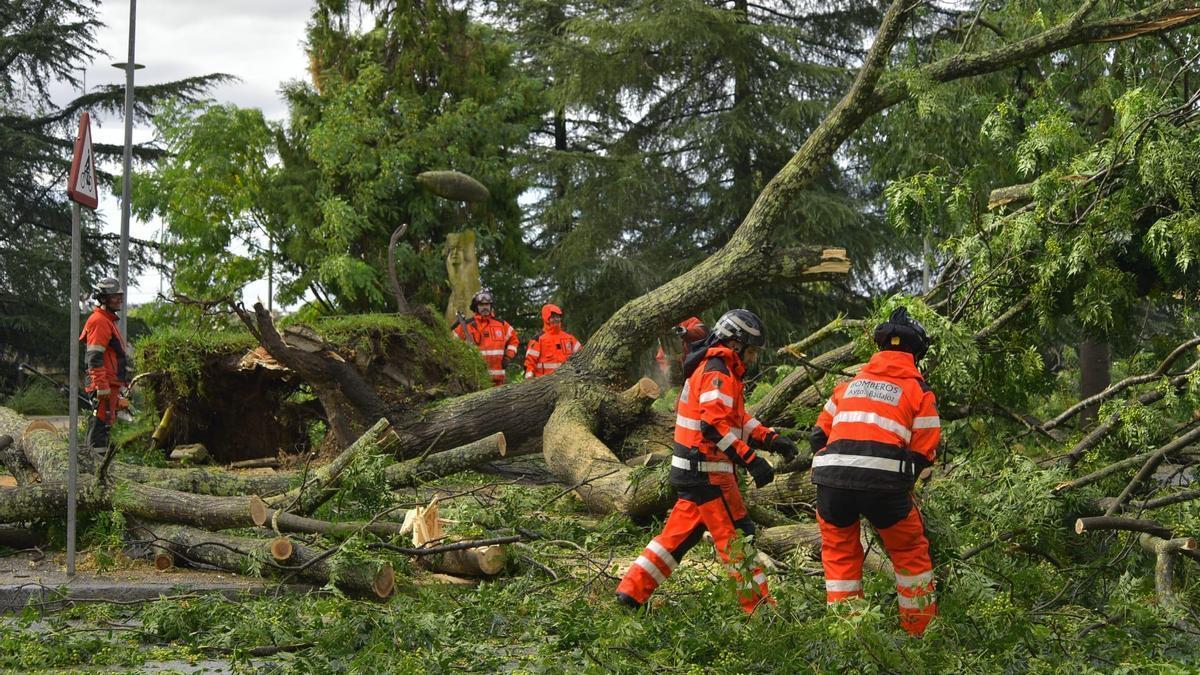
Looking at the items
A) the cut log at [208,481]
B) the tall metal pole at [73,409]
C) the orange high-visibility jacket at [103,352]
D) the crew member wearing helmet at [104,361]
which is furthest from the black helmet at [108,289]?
the tall metal pole at [73,409]

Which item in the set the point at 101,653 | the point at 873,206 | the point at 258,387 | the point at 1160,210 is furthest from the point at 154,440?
the point at 873,206

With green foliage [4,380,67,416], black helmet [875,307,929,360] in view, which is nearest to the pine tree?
green foliage [4,380,67,416]

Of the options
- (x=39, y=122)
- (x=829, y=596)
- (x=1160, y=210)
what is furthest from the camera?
(x=39, y=122)

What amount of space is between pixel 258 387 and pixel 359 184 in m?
8.50

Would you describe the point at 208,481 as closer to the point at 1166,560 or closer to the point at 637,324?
the point at 637,324

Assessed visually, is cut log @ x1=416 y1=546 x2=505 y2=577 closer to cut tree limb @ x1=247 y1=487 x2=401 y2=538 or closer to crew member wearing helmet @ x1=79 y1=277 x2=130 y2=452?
cut tree limb @ x1=247 y1=487 x2=401 y2=538

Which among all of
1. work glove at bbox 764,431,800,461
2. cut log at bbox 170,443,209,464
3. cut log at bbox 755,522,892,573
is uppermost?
work glove at bbox 764,431,800,461

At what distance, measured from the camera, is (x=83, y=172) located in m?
7.58

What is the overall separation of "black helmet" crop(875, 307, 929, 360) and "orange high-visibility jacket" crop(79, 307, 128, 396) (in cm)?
843

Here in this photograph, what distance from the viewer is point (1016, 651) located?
530 centimetres

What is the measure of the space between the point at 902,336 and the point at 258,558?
3884 mm

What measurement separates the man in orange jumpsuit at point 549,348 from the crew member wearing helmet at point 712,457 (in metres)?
8.31

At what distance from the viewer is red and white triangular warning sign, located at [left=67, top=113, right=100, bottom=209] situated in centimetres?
744

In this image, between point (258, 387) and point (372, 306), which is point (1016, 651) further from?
point (372, 306)
